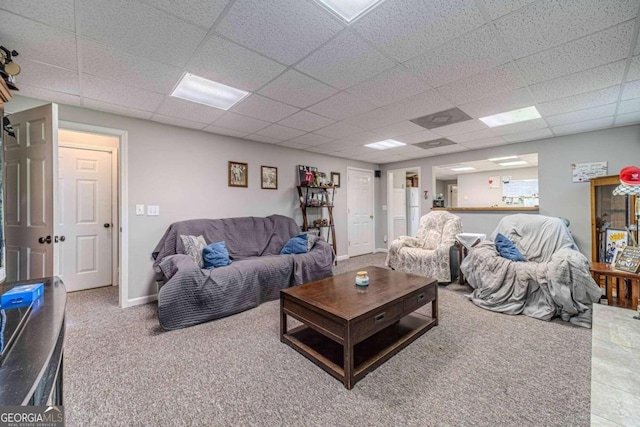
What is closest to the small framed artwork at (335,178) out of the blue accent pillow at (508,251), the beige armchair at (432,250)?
the beige armchair at (432,250)

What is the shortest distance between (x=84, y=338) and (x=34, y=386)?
235cm

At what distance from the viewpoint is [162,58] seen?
1959 mm

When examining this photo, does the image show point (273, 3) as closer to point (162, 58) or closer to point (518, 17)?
point (162, 58)

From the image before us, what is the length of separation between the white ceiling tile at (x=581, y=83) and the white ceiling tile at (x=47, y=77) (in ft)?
13.3

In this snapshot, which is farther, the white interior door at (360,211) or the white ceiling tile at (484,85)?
the white interior door at (360,211)

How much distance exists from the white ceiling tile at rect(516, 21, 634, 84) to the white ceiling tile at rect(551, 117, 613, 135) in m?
1.89

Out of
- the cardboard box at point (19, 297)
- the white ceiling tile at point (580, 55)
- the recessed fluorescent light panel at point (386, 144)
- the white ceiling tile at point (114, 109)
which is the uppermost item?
the recessed fluorescent light panel at point (386, 144)

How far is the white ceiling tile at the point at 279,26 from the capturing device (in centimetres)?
147

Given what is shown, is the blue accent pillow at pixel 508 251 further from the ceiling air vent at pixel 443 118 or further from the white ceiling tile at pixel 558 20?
the white ceiling tile at pixel 558 20

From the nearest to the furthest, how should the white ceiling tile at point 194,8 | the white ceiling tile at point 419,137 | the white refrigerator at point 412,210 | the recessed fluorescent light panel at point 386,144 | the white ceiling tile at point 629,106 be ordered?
1. the white ceiling tile at point 194,8
2. the white ceiling tile at point 629,106
3. the white ceiling tile at point 419,137
4. the recessed fluorescent light panel at point 386,144
5. the white refrigerator at point 412,210

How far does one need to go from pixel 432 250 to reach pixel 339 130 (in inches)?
90.0

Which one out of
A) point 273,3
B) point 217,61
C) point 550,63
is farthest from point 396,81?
point 217,61

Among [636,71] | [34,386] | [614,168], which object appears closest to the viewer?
A: [34,386]

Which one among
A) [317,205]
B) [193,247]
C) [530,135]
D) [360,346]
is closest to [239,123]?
[193,247]
